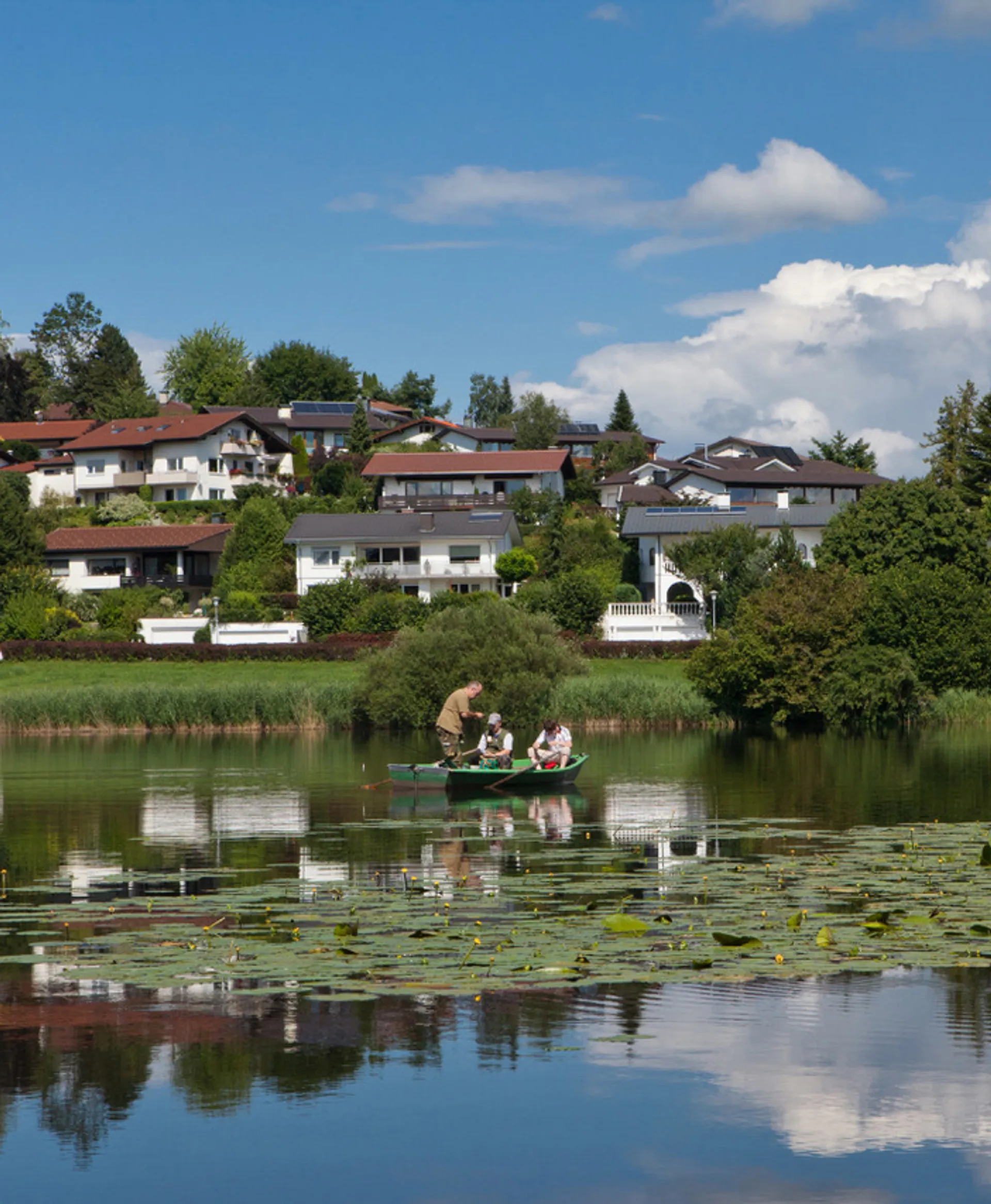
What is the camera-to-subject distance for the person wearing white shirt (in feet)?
115

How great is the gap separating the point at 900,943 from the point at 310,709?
144 feet

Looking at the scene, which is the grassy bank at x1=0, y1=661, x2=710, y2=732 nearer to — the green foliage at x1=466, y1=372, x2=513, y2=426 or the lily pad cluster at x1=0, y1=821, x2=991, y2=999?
the lily pad cluster at x1=0, y1=821, x2=991, y2=999

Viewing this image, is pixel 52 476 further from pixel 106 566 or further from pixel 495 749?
pixel 495 749

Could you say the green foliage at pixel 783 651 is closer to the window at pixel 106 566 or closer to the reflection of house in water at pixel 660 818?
the reflection of house in water at pixel 660 818

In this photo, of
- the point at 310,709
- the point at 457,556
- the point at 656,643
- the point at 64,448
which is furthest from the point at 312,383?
the point at 310,709

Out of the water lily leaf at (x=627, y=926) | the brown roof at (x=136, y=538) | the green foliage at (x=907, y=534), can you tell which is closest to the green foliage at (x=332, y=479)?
the brown roof at (x=136, y=538)

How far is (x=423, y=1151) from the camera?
1052 cm

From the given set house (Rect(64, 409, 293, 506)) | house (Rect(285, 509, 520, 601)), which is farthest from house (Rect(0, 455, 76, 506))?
house (Rect(285, 509, 520, 601))

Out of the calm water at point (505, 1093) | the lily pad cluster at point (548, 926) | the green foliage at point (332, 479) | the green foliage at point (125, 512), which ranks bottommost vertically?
the calm water at point (505, 1093)

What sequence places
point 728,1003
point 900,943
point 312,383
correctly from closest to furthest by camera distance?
point 728,1003 → point 900,943 → point 312,383

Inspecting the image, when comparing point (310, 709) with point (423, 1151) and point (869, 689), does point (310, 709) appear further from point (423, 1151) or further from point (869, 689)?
point (423, 1151)

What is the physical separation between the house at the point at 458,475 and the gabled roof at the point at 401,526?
38.1ft

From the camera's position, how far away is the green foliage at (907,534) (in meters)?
Result: 67.7

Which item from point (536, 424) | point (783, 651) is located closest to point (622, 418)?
point (536, 424)
